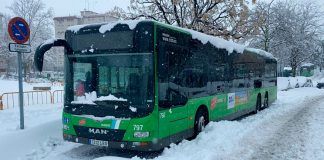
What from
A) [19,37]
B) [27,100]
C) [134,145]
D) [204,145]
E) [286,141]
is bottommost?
[286,141]

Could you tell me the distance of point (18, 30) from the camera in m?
9.22

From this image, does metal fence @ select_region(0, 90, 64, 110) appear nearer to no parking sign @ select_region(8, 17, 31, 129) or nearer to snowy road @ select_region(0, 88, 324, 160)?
snowy road @ select_region(0, 88, 324, 160)

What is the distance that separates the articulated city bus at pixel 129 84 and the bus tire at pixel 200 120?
0.31 meters

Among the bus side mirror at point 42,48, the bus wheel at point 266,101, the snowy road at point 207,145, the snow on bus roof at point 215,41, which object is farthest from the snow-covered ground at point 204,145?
the bus wheel at point 266,101

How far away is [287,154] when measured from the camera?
8.04m

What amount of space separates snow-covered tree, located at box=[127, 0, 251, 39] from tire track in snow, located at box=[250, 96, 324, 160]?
563cm

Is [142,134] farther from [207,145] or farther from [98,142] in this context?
[207,145]

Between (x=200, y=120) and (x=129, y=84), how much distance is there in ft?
10.7

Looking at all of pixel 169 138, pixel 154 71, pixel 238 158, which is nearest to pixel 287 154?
pixel 238 158

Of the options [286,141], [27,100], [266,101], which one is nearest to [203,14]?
[266,101]

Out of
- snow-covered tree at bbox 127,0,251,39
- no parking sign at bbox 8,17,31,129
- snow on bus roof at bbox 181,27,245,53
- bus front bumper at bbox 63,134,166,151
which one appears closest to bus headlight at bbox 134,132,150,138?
bus front bumper at bbox 63,134,166,151

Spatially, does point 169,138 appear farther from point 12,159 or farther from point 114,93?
point 12,159

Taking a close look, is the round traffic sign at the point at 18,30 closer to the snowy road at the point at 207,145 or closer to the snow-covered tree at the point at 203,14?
the snowy road at the point at 207,145

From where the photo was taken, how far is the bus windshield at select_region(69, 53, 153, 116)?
7.16 meters
